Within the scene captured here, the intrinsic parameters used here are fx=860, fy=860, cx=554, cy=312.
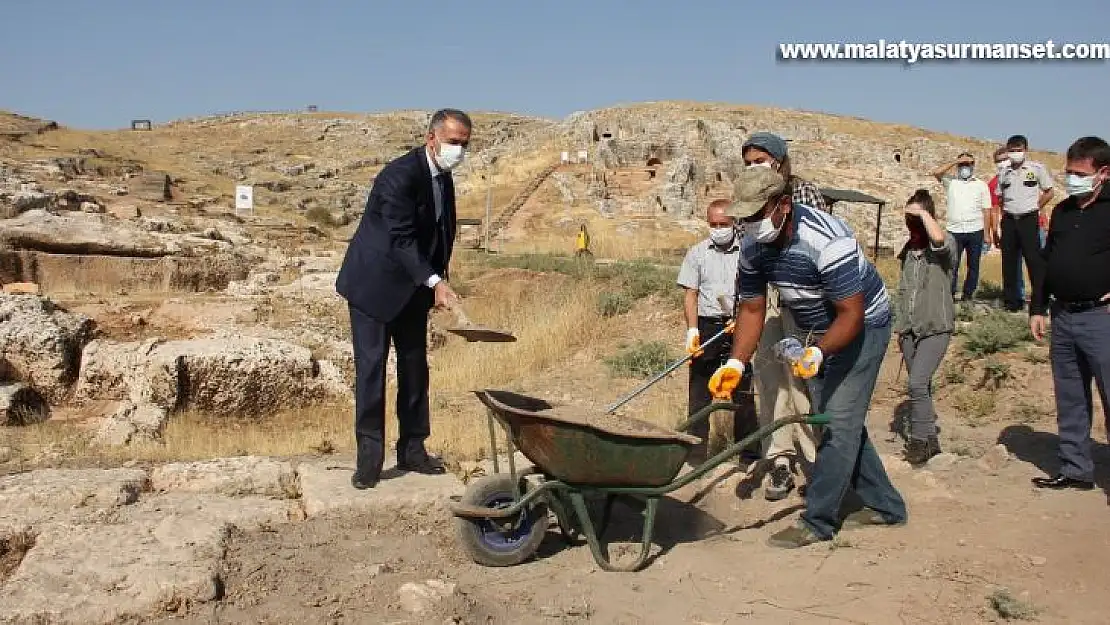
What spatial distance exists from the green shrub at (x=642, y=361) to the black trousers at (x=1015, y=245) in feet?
11.4

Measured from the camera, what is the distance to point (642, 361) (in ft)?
29.0

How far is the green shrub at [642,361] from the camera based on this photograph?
8688mm

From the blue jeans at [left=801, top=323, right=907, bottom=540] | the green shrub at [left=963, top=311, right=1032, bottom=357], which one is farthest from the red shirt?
the blue jeans at [left=801, top=323, right=907, bottom=540]

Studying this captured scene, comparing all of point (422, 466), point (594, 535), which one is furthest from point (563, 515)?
point (422, 466)

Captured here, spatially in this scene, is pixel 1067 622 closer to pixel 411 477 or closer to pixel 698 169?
pixel 411 477

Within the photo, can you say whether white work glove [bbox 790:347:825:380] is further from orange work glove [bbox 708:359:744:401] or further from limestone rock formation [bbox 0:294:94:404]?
limestone rock formation [bbox 0:294:94:404]

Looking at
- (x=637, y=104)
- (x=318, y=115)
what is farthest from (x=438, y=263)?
(x=318, y=115)

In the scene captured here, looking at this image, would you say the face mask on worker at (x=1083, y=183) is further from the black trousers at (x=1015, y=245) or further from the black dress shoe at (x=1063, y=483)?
the black trousers at (x=1015, y=245)

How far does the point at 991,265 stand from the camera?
17641mm

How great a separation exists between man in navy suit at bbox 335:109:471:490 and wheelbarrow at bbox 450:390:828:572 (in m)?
0.82

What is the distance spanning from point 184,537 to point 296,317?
271 inches

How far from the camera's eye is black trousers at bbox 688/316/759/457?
17.0 ft

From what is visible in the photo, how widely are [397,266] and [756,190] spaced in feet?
6.25

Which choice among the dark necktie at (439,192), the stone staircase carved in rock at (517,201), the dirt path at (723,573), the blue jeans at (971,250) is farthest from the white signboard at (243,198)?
the dirt path at (723,573)
